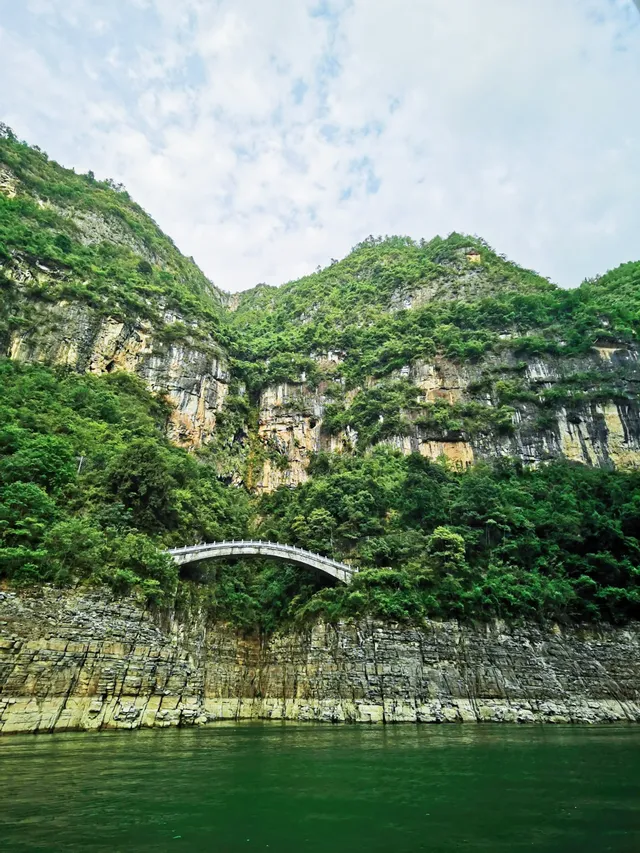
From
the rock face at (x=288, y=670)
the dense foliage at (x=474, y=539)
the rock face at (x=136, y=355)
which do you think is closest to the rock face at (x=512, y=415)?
the dense foliage at (x=474, y=539)

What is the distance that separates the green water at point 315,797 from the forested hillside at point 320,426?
32.5 ft

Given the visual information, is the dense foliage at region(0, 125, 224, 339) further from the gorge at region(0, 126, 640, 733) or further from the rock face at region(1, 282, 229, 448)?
the rock face at region(1, 282, 229, 448)

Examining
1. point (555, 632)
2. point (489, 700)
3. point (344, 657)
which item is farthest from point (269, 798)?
point (555, 632)

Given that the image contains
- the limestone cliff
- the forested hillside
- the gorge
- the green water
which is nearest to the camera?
the green water

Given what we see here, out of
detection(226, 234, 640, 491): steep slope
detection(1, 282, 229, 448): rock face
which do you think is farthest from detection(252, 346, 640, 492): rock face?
detection(1, 282, 229, 448): rock face

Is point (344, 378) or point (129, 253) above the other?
point (129, 253)

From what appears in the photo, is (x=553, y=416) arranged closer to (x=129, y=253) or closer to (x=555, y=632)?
(x=555, y=632)

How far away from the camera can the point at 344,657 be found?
2320 centimetres

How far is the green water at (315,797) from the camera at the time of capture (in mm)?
4984

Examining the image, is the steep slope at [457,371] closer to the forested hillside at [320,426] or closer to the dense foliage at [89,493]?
the forested hillside at [320,426]

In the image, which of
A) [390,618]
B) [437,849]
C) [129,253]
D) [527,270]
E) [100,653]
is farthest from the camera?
[527,270]

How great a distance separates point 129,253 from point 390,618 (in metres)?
54.7

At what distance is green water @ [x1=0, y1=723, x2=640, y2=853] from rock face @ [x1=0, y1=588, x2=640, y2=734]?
3247 mm

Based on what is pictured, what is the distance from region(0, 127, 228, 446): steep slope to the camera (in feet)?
130
